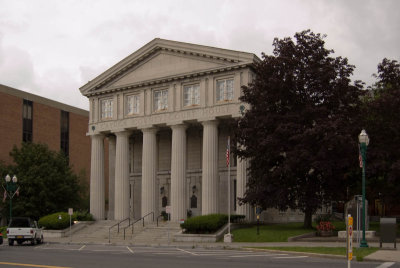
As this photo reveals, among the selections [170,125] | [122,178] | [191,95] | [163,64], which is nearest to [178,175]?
[170,125]

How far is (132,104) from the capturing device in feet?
166

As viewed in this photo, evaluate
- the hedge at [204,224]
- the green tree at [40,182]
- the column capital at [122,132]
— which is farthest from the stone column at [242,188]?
the green tree at [40,182]

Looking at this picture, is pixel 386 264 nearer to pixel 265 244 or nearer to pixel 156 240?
Result: pixel 265 244

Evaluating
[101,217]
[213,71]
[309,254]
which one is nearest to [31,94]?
[101,217]

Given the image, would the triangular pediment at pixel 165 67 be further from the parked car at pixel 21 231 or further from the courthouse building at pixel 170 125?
the parked car at pixel 21 231

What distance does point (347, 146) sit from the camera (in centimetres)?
3297

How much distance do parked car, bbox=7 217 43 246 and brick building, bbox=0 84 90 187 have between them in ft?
87.8

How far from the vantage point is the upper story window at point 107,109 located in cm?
5228

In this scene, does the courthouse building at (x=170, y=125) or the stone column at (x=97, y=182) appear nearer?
the courthouse building at (x=170, y=125)

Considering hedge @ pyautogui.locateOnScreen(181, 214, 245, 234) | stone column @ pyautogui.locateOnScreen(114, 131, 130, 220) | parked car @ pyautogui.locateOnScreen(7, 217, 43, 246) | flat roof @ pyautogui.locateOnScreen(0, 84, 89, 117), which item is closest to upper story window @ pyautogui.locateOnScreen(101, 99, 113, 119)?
stone column @ pyautogui.locateOnScreen(114, 131, 130, 220)

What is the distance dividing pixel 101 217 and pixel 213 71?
1859cm

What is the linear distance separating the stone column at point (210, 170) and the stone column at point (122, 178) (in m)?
9.27

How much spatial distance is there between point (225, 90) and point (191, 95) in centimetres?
357

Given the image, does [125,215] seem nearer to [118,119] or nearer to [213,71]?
[118,119]
